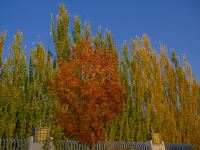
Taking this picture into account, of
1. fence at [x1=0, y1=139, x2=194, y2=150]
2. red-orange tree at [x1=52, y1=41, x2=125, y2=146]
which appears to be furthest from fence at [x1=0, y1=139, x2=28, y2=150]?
red-orange tree at [x1=52, y1=41, x2=125, y2=146]

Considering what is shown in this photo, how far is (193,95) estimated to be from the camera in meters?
25.5

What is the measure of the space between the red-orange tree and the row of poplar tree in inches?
133

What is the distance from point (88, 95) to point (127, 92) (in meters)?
8.37

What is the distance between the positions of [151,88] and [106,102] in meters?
9.11

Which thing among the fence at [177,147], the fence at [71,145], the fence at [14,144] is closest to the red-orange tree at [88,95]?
the fence at [71,145]

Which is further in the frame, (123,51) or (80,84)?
(123,51)

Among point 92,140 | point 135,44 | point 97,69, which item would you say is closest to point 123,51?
point 135,44

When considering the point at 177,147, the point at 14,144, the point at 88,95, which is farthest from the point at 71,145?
the point at 177,147

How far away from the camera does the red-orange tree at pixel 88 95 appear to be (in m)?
15.6

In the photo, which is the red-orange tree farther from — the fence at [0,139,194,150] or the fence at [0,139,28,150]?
the fence at [0,139,28,150]

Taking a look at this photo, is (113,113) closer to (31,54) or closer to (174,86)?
(31,54)

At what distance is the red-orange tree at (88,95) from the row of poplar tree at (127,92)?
3.37 m

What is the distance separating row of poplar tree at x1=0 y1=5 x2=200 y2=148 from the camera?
19.2 metres

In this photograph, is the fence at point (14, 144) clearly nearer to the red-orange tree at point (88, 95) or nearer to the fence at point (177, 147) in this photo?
the red-orange tree at point (88, 95)
